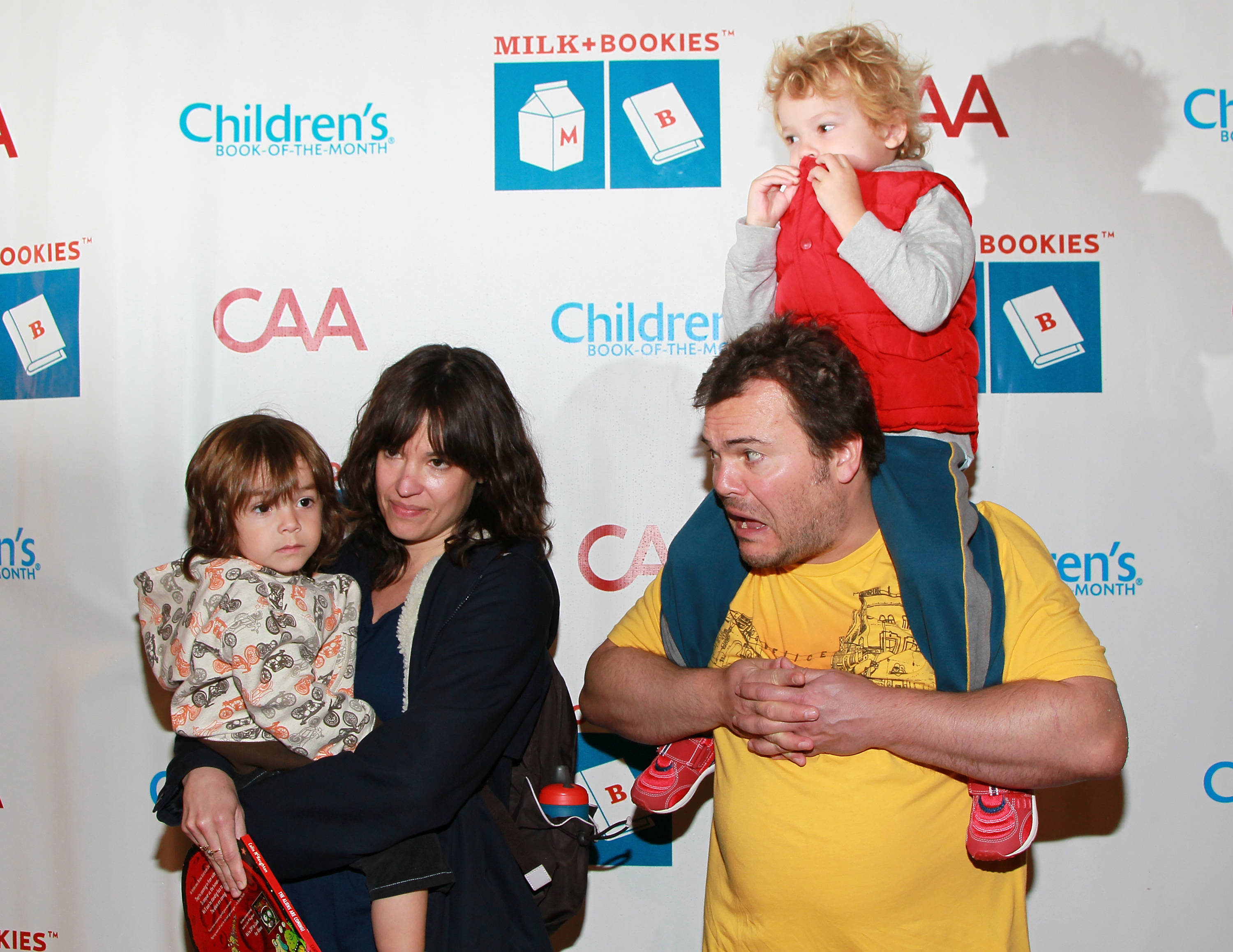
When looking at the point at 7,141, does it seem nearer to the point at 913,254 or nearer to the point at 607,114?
the point at 607,114

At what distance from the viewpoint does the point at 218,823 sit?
164cm

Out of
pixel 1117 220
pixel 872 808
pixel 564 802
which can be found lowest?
pixel 564 802

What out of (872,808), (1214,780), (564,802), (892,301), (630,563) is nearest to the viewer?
(872,808)

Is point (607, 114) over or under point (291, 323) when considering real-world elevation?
over

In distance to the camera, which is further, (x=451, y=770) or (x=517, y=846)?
(x=517, y=846)

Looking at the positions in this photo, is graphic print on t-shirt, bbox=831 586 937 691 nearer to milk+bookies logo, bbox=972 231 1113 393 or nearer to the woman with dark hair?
the woman with dark hair

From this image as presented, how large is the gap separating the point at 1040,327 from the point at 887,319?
3.19ft

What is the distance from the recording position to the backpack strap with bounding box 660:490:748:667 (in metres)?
1.84

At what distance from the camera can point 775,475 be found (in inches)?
65.3

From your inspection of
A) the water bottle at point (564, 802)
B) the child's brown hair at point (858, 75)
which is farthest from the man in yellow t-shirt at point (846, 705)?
the child's brown hair at point (858, 75)

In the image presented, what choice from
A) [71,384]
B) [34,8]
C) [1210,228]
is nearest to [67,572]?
[71,384]

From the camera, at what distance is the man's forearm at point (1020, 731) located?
1.50 metres

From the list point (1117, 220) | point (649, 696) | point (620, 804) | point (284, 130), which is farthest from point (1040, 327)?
point (284, 130)

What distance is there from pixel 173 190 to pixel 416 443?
146cm
